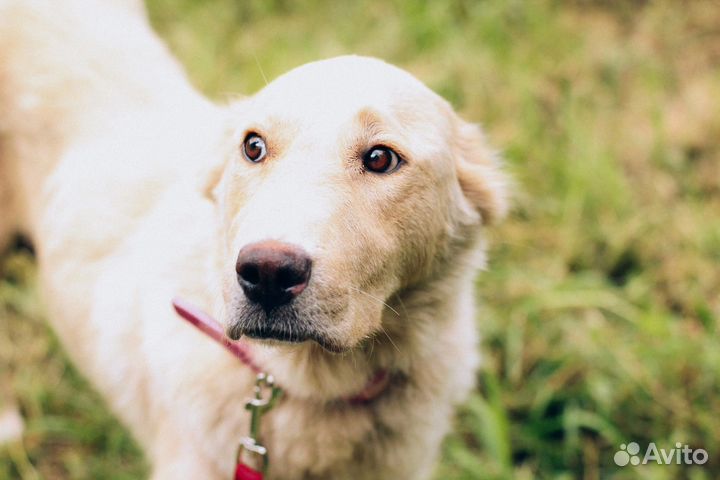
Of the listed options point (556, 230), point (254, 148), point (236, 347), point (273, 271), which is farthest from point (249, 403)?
point (556, 230)

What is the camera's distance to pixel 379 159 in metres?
2.03

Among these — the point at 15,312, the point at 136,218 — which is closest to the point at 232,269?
the point at 136,218

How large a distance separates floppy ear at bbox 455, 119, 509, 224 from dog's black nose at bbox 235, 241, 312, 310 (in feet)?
3.07

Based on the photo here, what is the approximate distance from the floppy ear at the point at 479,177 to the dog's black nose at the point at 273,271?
0.93 m

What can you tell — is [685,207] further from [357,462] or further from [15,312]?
[15,312]

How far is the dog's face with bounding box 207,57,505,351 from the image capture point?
1728 mm

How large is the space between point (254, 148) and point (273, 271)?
1.91 ft

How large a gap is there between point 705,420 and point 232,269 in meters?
2.40

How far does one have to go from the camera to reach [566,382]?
11.1ft

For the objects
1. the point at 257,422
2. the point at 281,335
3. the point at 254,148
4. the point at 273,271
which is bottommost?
the point at 257,422

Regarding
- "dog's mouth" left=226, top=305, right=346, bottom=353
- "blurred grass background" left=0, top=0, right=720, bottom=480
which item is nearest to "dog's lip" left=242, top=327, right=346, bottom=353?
"dog's mouth" left=226, top=305, right=346, bottom=353

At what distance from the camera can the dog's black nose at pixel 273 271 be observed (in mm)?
1634

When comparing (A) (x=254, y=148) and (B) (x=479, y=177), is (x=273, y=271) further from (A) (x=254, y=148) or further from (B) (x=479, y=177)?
(B) (x=479, y=177)

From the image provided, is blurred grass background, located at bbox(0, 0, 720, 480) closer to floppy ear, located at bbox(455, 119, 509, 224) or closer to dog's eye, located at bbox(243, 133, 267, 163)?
dog's eye, located at bbox(243, 133, 267, 163)
